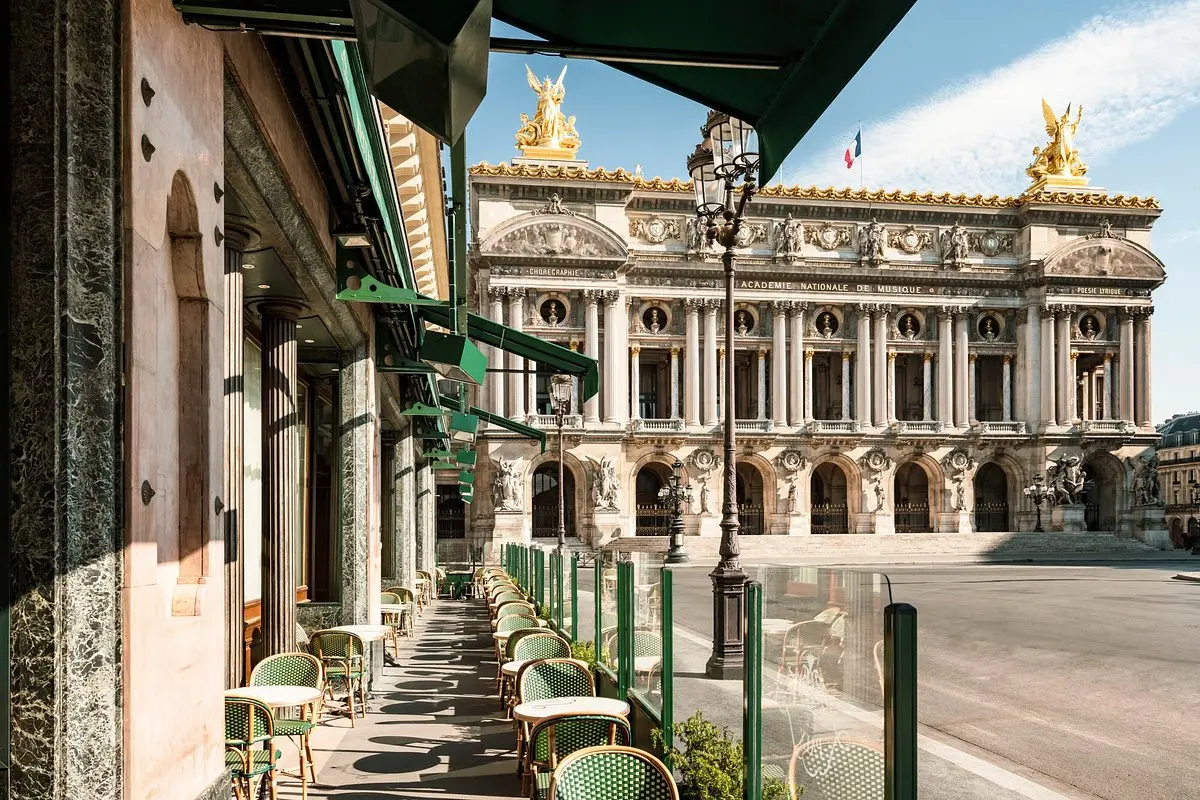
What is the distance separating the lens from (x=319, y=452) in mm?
18562

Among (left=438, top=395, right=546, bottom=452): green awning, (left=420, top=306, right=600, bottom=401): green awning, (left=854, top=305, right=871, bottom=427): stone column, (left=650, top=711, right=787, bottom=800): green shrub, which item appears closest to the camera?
(left=650, top=711, right=787, bottom=800): green shrub

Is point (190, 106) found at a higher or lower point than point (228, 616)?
higher

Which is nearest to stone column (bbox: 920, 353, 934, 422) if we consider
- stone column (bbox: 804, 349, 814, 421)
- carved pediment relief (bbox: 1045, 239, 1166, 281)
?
stone column (bbox: 804, 349, 814, 421)

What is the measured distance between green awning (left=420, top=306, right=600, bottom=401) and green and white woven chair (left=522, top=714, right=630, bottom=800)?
18.0ft

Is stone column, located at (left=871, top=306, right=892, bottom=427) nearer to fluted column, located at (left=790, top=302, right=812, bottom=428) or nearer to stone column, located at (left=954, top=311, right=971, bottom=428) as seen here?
fluted column, located at (left=790, top=302, right=812, bottom=428)

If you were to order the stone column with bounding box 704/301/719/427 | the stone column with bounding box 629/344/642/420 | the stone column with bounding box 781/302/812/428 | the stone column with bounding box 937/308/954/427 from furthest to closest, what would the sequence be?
the stone column with bounding box 937/308/954/427 → the stone column with bounding box 781/302/812/428 → the stone column with bounding box 704/301/719/427 → the stone column with bounding box 629/344/642/420

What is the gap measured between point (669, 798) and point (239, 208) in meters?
5.07

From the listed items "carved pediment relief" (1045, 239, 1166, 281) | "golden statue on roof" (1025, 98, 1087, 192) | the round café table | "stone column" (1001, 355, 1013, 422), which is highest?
"golden statue on roof" (1025, 98, 1087, 192)

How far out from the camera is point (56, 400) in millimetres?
3510

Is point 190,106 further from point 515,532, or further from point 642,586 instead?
point 515,532

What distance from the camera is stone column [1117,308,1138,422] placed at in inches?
2618

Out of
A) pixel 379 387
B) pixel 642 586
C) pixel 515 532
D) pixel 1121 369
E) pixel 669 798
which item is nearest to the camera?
pixel 669 798

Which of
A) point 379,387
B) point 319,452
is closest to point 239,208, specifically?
point 379,387

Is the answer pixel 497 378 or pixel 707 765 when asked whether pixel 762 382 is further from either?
pixel 707 765
